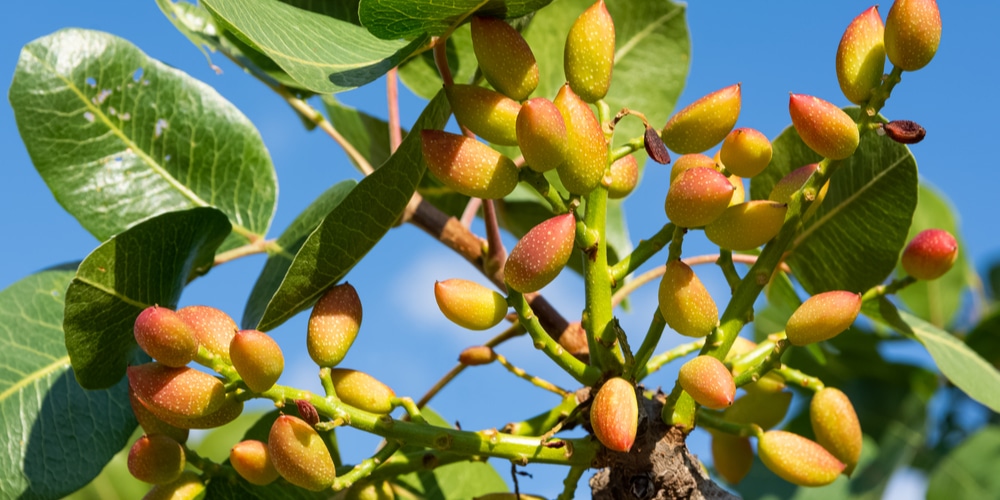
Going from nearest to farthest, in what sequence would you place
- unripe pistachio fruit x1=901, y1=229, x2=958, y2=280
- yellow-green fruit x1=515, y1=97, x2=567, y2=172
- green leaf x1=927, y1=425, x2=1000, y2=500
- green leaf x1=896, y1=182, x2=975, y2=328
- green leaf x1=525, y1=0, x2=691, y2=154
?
yellow-green fruit x1=515, y1=97, x2=567, y2=172 → unripe pistachio fruit x1=901, y1=229, x2=958, y2=280 → green leaf x1=525, y1=0, x2=691, y2=154 → green leaf x1=927, y1=425, x2=1000, y2=500 → green leaf x1=896, y1=182, x2=975, y2=328

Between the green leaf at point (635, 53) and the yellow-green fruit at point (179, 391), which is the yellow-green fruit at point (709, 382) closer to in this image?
the yellow-green fruit at point (179, 391)

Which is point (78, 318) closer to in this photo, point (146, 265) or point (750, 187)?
point (146, 265)

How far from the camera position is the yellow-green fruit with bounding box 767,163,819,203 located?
103 cm

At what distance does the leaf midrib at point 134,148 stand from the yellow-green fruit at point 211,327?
1.41 feet

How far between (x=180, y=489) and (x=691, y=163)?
66 cm

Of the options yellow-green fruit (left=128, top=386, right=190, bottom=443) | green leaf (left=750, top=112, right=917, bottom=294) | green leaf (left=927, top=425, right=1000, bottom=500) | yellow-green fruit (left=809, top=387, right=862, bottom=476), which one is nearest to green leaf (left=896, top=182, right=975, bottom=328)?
green leaf (left=927, top=425, right=1000, bottom=500)

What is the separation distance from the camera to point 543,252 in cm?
92

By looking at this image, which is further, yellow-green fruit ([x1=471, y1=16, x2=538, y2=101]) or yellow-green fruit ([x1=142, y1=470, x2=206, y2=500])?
yellow-green fruit ([x1=142, y1=470, x2=206, y2=500])

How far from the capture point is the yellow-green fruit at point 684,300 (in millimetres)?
966

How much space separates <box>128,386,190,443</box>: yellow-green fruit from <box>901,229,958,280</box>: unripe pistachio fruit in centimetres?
87

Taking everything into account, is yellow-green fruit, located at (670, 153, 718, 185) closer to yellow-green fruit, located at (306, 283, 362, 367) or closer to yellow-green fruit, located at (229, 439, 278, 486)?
Result: yellow-green fruit, located at (306, 283, 362, 367)

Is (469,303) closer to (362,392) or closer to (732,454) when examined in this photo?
(362,392)

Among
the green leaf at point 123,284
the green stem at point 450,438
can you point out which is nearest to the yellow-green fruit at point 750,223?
the green stem at point 450,438

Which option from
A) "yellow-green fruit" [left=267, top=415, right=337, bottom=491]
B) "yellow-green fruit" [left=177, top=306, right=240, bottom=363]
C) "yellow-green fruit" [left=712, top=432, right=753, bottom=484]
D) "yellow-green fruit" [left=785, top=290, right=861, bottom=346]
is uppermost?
"yellow-green fruit" [left=177, top=306, right=240, bottom=363]
